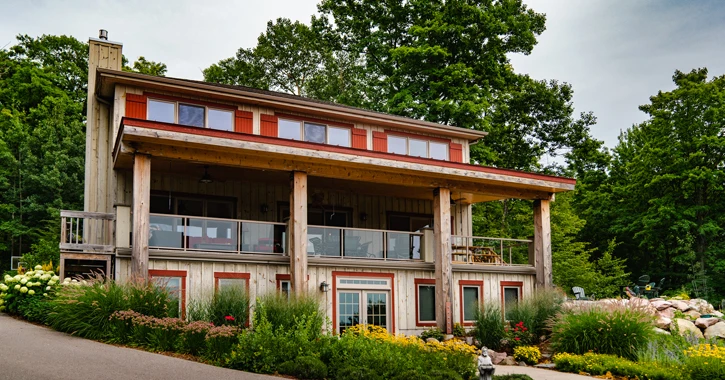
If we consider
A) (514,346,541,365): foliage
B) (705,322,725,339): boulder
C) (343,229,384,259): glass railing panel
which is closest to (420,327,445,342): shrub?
(514,346,541,365): foliage

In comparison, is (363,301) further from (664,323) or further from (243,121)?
(664,323)

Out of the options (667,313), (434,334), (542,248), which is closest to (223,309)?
(434,334)

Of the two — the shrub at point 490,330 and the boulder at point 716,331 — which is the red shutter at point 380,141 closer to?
the shrub at point 490,330

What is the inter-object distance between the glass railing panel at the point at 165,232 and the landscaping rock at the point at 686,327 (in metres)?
13.5

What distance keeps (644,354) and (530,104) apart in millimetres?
25226

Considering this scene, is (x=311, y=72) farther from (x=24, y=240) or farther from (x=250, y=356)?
(x=250, y=356)

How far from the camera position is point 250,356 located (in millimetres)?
12062

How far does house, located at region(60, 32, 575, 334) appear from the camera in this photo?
17031mm

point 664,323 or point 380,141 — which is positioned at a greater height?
point 380,141

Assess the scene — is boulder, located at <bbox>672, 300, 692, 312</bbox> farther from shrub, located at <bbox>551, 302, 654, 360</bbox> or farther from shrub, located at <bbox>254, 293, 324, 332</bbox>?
shrub, located at <bbox>254, 293, 324, 332</bbox>

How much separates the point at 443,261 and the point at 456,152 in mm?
6382

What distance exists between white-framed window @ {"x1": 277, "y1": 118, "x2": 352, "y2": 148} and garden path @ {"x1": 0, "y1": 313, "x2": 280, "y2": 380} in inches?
411

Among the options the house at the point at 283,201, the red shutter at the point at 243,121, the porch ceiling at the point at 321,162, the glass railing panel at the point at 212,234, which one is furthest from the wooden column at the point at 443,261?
the red shutter at the point at 243,121

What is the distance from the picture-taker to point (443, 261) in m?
20.0
